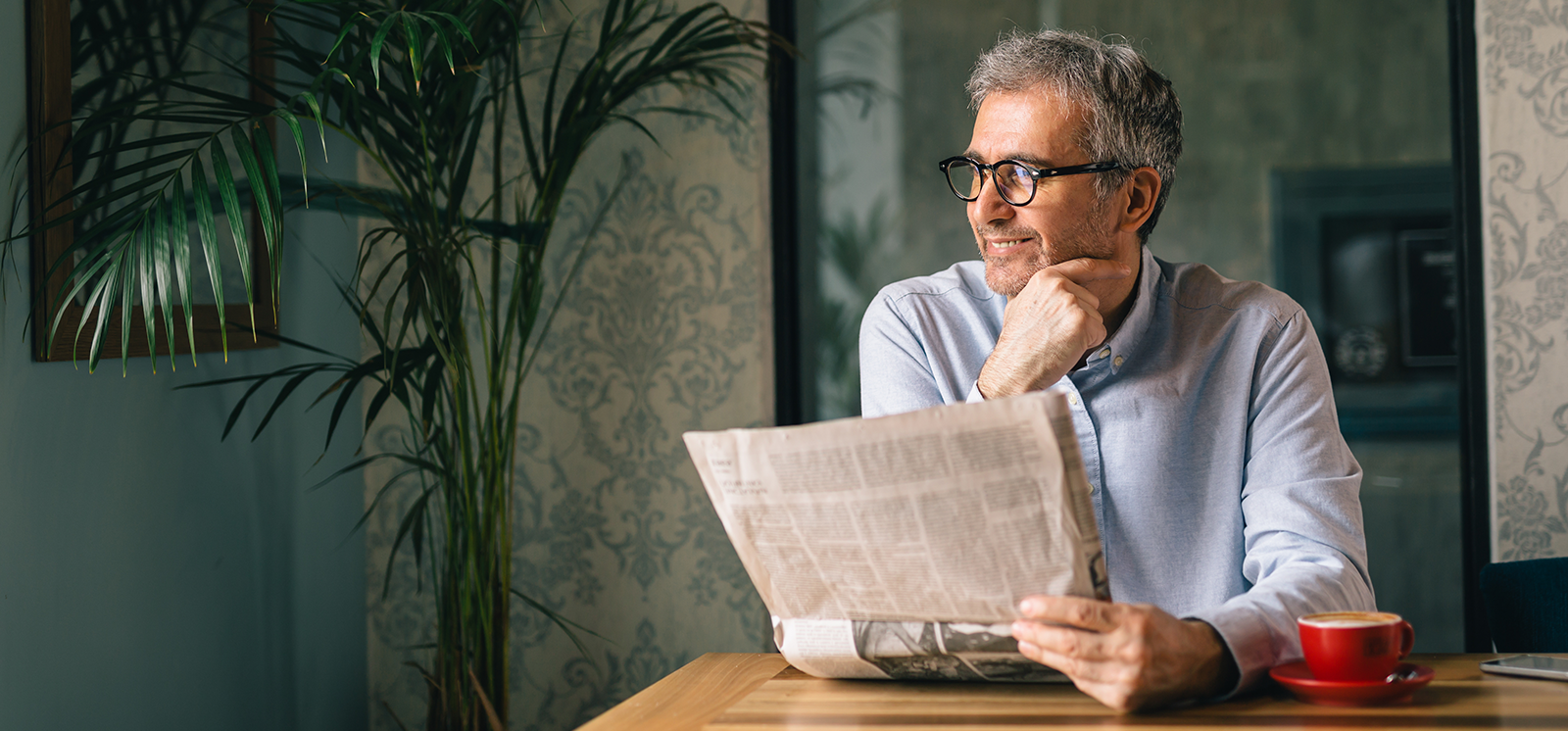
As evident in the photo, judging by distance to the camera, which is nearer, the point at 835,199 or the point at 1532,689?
the point at 1532,689

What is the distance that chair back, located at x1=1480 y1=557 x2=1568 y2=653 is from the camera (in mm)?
1415

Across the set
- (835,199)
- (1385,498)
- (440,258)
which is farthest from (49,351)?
(1385,498)

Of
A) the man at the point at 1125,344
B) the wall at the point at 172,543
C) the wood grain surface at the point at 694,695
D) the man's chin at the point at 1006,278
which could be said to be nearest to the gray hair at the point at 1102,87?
the man at the point at 1125,344

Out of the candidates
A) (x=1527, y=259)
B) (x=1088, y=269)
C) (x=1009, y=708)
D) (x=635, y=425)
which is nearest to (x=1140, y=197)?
(x=1088, y=269)

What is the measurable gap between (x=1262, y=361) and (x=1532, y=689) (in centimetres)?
47

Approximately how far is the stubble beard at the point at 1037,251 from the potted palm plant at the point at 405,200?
0.70m

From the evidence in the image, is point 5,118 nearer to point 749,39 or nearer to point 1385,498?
point 749,39

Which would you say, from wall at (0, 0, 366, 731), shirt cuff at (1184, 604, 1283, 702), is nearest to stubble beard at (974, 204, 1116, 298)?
shirt cuff at (1184, 604, 1283, 702)

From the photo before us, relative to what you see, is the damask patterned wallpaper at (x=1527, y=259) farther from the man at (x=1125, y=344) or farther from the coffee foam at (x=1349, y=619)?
the coffee foam at (x=1349, y=619)

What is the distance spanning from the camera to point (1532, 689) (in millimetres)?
879

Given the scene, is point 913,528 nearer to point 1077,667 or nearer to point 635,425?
point 1077,667

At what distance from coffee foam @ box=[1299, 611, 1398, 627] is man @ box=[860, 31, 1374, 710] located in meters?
0.19

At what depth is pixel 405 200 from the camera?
1.77m

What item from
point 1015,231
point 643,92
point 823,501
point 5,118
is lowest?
point 823,501
